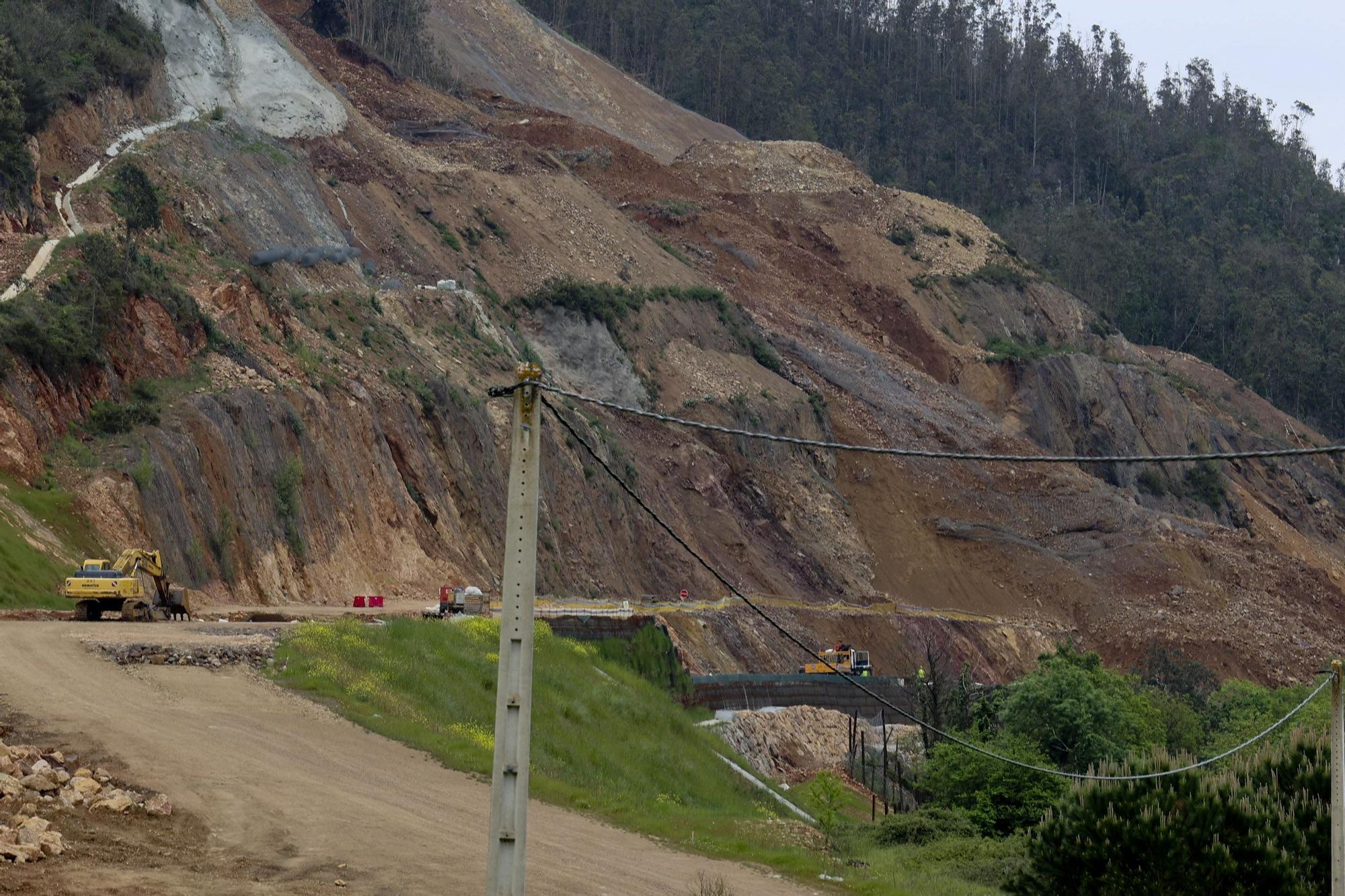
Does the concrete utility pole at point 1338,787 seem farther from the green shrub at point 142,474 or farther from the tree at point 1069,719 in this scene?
the green shrub at point 142,474

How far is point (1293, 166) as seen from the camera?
→ 163 meters

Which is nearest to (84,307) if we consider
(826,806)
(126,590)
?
(126,590)

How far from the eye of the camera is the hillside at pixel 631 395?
4122 cm

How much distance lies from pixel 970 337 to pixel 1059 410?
7361 mm

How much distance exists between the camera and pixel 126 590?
3053 cm

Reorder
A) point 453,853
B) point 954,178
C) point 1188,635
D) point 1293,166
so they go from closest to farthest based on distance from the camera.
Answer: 1. point 453,853
2. point 1188,635
3. point 954,178
4. point 1293,166

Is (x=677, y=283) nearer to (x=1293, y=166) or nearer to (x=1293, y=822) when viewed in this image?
(x=1293, y=822)

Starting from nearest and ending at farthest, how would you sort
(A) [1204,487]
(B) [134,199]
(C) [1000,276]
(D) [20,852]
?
1. (D) [20,852]
2. (B) [134,199]
3. (A) [1204,487]
4. (C) [1000,276]

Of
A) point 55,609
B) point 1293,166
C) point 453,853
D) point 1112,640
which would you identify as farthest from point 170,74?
point 1293,166

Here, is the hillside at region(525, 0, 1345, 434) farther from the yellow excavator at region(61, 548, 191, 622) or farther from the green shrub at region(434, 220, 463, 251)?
the yellow excavator at region(61, 548, 191, 622)

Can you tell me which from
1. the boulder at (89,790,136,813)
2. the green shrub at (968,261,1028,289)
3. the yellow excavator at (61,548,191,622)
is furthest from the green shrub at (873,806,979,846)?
the green shrub at (968,261,1028,289)

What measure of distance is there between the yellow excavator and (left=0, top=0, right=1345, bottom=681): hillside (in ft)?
12.3

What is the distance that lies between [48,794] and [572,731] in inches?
503

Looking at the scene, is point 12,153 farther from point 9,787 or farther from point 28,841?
point 28,841
